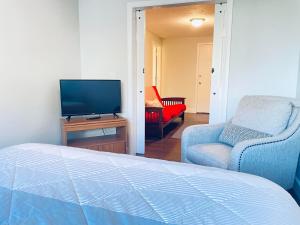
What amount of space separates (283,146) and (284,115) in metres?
0.32

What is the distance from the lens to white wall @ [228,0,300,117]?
98.3 inches

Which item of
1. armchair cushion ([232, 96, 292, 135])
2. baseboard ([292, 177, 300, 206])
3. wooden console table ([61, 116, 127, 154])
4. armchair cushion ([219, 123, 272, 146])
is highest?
armchair cushion ([232, 96, 292, 135])

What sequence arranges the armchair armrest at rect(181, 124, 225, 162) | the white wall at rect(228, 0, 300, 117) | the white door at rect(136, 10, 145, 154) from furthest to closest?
the white door at rect(136, 10, 145, 154) → the white wall at rect(228, 0, 300, 117) → the armchair armrest at rect(181, 124, 225, 162)

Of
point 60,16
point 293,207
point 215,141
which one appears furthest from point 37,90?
point 293,207

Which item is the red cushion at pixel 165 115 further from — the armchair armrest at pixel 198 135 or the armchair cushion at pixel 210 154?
the armchair cushion at pixel 210 154

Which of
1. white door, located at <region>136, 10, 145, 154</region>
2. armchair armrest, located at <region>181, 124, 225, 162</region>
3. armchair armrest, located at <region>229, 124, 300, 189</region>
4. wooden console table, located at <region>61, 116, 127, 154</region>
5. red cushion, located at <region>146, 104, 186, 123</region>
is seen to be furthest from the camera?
red cushion, located at <region>146, 104, 186, 123</region>

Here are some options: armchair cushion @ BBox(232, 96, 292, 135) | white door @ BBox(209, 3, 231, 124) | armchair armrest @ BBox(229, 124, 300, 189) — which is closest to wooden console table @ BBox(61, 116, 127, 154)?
white door @ BBox(209, 3, 231, 124)

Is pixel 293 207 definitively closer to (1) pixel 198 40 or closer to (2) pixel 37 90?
(2) pixel 37 90

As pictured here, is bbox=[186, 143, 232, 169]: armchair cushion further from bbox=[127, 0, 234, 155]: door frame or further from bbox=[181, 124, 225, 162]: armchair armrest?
bbox=[127, 0, 234, 155]: door frame

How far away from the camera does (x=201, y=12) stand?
14.0ft

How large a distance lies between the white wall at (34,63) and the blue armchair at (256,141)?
1754 millimetres

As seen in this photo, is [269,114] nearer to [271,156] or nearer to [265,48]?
[271,156]

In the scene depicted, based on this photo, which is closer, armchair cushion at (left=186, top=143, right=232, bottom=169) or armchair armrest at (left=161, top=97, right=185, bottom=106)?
armchair cushion at (left=186, top=143, right=232, bottom=169)

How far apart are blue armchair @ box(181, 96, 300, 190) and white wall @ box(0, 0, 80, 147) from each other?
175cm
